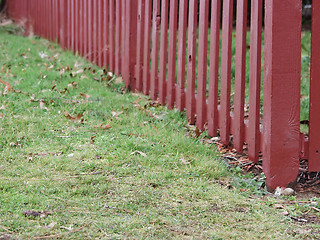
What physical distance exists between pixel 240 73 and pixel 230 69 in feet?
0.76

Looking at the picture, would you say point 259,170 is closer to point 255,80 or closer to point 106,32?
point 255,80

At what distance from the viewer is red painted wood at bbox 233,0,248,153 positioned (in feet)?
12.5

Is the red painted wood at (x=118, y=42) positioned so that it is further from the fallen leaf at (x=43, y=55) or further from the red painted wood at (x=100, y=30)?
the fallen leaf at (x=43, y=55)

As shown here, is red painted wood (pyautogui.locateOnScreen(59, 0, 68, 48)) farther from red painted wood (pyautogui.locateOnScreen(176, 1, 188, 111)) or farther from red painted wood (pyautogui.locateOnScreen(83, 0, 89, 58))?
red painted wood (pyautogui.locateOnScreen(176, 1, 188, 111))

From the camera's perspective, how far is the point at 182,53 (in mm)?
4820

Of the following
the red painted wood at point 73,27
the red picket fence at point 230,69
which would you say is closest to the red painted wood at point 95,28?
the red picket fence at point 230,69

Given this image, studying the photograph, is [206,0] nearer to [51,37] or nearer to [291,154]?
[291,154]

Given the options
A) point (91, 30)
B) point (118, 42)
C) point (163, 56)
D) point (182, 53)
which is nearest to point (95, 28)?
point (91, 30)

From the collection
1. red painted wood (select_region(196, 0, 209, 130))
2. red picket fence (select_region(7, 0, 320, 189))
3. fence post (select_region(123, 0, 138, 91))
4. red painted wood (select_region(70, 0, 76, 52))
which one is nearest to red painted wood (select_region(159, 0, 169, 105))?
red picket fence (select_region(7, 0, 320, 189))

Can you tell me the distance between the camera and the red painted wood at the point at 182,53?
15.6 feet

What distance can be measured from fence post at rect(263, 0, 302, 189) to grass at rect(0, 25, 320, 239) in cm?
23

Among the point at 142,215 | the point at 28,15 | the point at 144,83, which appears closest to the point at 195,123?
the point at 144,83

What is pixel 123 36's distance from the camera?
234 inches

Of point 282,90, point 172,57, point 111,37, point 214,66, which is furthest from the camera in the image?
point 111,37
